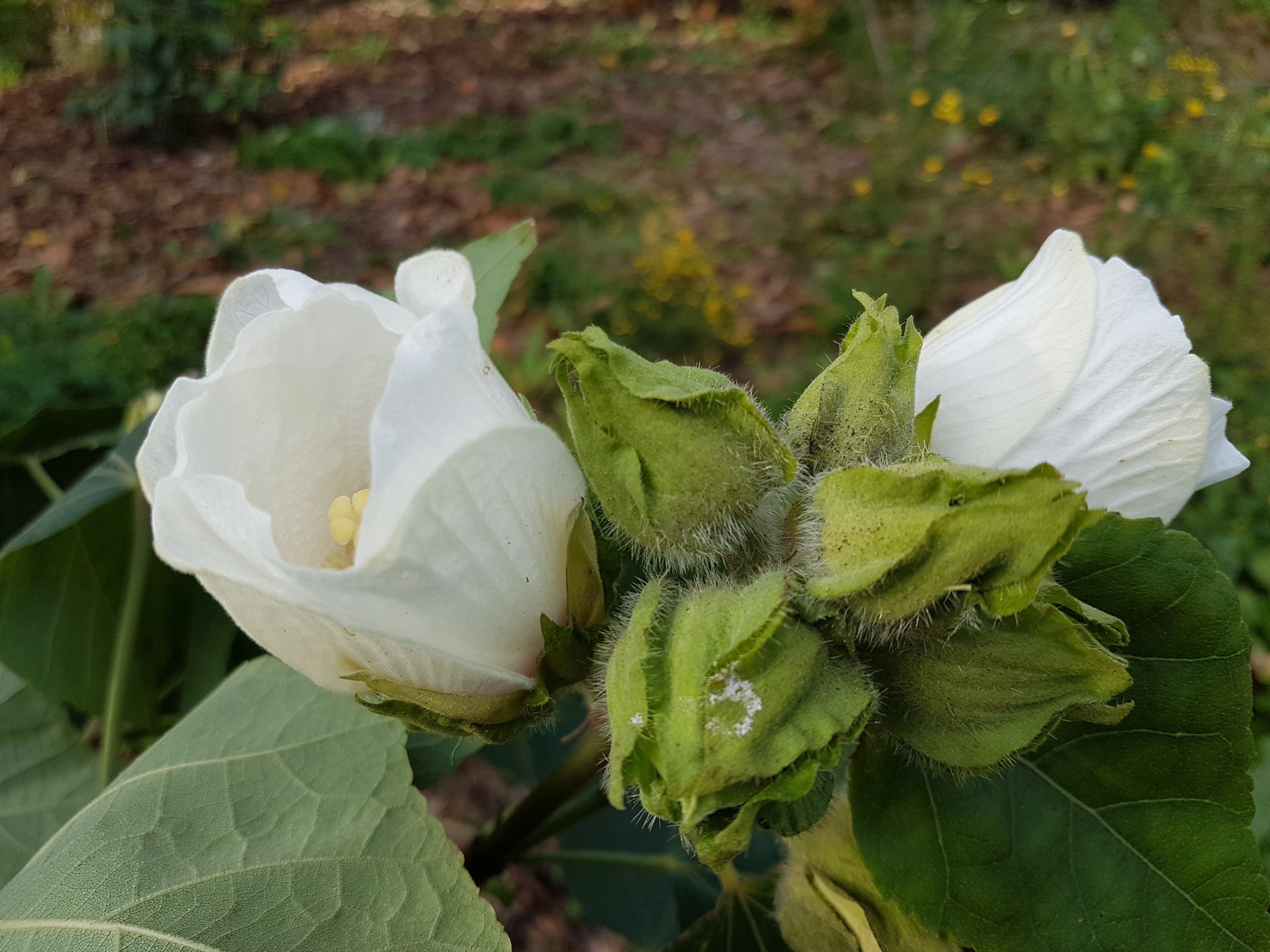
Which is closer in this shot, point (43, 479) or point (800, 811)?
point (800, 811)

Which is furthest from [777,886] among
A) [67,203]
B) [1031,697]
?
[67,203]

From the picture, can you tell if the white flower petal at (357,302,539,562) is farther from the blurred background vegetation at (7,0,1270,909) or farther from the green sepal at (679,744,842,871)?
the blurred background vegetation at (7,0,1270,909)

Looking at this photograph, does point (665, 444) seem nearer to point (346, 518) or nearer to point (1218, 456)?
point (346, 518)

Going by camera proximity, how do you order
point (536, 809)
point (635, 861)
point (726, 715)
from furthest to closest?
point (635, 861)
point (536, 809)
point (726, 715)

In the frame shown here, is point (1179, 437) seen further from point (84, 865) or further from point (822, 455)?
point (84, 865)

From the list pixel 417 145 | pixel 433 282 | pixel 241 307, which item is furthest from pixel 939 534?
pixel 417 145
